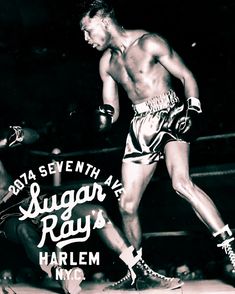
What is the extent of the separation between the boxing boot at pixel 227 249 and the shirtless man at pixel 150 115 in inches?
4.4

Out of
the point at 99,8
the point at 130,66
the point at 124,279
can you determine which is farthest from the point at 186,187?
the point at 99,8

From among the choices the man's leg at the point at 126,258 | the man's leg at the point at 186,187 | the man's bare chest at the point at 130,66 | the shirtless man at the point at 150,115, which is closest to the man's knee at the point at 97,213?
the man's leg at the point at 126,258

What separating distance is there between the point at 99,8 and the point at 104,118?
67 centimetres

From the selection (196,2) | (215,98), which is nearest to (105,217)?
(215,98)

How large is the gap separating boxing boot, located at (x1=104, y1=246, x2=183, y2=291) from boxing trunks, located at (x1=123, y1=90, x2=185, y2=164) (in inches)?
20.8

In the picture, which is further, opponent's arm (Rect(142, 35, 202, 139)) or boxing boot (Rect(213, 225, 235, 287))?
opponent's arm (Rect(142, 35, 202, 139))

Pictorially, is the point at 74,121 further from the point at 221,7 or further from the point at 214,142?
the point at 221,7

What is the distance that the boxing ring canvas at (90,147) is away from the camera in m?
2.79

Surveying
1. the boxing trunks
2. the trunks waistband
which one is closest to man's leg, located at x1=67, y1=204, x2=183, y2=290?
the boxing trunks

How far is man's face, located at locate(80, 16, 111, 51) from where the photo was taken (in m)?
3.01

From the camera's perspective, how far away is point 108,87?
3.02m

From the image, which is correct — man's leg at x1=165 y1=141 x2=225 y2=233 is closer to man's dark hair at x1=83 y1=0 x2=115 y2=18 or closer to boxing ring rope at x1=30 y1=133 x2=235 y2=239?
boxing ring rope at x1=30 y1=133 x2=235 y2=239

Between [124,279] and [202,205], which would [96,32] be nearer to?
[202,205]

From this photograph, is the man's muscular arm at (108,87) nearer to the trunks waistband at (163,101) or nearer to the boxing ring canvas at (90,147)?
the boxing ring canvas at (90,147)
